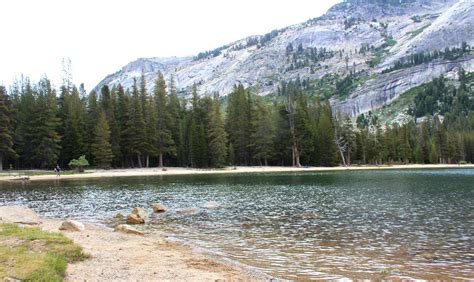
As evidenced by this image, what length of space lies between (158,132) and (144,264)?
78542mm

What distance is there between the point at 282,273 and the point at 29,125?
79.1 m

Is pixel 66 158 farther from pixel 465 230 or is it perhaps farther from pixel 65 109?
pixel 465 230

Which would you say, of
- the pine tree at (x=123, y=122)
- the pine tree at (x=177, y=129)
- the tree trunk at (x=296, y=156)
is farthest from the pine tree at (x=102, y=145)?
the tree trunk at (x=296, y=156)

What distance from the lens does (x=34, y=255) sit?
34.1 ft

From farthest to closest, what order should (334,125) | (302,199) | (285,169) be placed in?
(334,125), (285,169), (302,199)

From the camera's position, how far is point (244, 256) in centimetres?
1470

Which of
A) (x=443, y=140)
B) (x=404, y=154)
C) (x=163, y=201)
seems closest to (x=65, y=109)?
(x=163, y=201)

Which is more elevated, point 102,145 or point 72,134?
point 72,134

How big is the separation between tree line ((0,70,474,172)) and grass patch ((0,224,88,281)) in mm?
65779

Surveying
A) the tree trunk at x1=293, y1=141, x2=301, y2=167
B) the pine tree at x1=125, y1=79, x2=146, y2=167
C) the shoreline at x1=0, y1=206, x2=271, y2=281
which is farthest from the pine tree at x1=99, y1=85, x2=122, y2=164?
the shoreline at x1=0, y1=206, x2=271, y2=281

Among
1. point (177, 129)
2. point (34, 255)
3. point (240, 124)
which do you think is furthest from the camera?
point (240, 124)

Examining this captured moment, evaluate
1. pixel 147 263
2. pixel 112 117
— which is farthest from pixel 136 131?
pixel 147 263

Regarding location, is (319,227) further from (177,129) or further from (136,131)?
(177,129)

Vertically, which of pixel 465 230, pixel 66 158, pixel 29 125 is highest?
pixel 29 125
